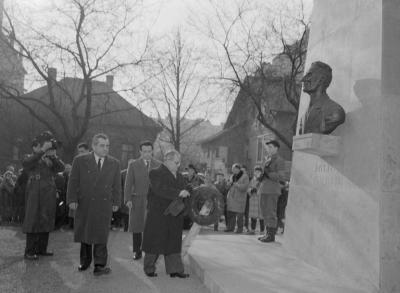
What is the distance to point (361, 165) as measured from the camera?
5062 mm

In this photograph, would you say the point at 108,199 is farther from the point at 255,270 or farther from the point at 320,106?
the point at 320,106

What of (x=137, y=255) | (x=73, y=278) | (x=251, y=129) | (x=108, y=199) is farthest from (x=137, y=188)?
(x=251, y=129)

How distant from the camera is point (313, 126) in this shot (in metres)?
5.64

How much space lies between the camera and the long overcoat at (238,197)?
11492 mm

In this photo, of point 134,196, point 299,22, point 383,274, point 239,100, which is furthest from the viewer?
point 239,100

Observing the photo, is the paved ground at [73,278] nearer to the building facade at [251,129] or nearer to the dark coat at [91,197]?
Result: the dark coat at [91,197]

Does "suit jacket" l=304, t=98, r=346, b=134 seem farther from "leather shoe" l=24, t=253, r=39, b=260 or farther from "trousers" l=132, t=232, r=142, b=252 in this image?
"leather shoe" l=24, t=253, r=39, b=260

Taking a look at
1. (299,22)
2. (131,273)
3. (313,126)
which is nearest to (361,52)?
(313,126)

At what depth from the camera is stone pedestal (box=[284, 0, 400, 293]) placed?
4.69 metres

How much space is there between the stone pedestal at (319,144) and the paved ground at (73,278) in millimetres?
2073

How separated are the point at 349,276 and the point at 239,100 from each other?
18101 mm

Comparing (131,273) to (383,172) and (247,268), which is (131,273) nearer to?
(247,268)

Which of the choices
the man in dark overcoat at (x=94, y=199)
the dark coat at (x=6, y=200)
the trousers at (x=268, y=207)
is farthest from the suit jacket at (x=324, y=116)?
the dark coat at (x=6, y=200)

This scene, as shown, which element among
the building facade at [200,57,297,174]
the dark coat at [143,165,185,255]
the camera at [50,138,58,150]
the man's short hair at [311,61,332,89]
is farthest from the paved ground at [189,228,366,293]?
the building facade at [200,57,297,174]
